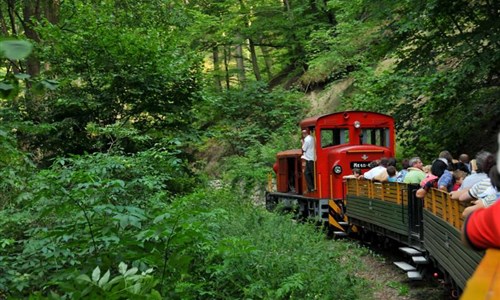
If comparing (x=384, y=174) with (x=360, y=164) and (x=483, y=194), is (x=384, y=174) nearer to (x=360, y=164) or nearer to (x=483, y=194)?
(x=360, y=164)

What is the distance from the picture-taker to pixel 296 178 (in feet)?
57.7

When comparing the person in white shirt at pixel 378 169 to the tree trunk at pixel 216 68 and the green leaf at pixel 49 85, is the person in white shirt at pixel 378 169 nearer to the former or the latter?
the green leaf at pixel 49 85

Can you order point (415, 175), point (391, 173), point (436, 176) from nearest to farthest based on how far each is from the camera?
point (436, 176), point (415, 175), point (391, 173)

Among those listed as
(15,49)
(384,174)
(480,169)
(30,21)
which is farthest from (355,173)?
(15,49)

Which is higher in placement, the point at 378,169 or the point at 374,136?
the point at 374,136

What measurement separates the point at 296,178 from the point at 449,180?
905 centimetres

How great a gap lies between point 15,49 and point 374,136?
1452 cm

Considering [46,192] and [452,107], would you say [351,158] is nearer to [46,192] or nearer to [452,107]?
[452,107]

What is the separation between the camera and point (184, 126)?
15828 millimetres

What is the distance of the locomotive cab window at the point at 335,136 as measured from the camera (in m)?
15.7

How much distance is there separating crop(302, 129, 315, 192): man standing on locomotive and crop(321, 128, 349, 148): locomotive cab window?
0.37 metres

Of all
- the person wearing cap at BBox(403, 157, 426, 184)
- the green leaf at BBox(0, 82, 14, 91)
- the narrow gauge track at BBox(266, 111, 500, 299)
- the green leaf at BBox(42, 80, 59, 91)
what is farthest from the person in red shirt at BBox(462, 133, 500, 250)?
the person wearing cap at BBox(403, 157, 426, 184)

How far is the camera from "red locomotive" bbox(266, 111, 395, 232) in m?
15.4

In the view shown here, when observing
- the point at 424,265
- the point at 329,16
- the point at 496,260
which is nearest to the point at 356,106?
the point at 424,265
